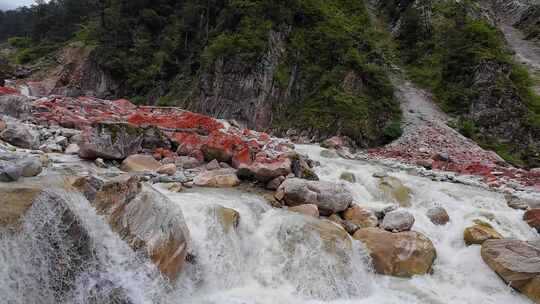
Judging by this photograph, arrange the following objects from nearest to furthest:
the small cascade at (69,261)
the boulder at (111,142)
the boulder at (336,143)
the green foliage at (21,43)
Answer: the small cascade at (69,261), the boulder at (111,142), the boulder at (336,143), the green foliage at (21,43)

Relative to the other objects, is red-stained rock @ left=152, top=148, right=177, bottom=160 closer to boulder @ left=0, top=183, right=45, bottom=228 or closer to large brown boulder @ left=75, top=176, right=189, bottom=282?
large brown boulder @ left=75, top=176, right=189, bottom=282

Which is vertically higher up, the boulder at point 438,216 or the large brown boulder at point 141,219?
the large brown boulder at point 141,219

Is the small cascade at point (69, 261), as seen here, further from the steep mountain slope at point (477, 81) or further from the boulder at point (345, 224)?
the steep mountain slope at point (477, 81)

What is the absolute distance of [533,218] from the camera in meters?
9.15

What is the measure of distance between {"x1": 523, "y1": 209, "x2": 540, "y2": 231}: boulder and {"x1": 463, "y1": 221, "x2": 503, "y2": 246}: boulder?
1.50 m

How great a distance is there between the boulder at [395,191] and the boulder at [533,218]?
2.95 m

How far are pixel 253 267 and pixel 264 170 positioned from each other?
3.71 meters

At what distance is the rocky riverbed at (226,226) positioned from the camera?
4492 mm

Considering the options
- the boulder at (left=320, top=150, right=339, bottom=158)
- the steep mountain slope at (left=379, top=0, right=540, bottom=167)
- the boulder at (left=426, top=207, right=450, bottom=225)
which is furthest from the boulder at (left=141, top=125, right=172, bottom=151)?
the steep mountain slope at (left=379, top=0, right=540, bottom=167)

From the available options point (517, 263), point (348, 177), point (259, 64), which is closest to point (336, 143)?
point (348, 177)

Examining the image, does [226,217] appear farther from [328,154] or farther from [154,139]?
[328,154]

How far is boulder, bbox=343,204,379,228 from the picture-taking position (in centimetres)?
845

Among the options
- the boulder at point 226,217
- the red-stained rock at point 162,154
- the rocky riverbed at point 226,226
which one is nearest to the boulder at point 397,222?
the rocky riverbed at point 226,226

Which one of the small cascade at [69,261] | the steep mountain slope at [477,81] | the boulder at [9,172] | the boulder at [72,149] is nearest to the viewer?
the small cascade at [69,261]
